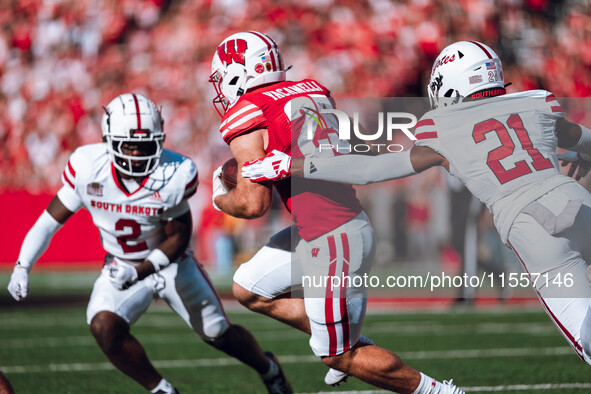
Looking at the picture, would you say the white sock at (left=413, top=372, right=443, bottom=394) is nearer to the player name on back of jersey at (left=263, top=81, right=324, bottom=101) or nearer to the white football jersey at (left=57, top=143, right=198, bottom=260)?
the player name on back of jersey at (left=263, top=81, right=324, bottom=101)

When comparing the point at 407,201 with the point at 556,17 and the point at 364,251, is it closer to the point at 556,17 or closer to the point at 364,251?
the point at 556,17

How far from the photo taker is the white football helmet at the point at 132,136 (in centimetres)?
427

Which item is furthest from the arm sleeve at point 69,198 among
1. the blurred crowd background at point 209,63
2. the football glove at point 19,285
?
the blurred crowd background at point 209,63

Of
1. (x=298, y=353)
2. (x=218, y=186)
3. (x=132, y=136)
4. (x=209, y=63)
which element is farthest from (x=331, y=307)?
(x=209, y=63)

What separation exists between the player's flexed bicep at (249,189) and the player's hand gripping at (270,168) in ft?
0.61

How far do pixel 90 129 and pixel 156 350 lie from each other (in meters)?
8.99

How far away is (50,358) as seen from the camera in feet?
19.0

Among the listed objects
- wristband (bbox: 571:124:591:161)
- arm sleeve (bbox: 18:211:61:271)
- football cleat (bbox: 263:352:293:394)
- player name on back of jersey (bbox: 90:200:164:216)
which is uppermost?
wristband (bbox: 571:124:591:161)

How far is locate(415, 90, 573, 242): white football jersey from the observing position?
2975 millimetres

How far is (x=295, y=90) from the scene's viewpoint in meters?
3.54

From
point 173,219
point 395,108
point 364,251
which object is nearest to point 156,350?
point 173,219

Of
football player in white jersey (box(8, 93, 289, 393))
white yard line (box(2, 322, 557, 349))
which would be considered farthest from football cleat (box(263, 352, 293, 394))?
white yard line (box(2, 322, 557, 349))

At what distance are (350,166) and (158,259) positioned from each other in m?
1.46

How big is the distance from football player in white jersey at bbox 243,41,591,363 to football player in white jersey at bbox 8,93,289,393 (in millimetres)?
1318
